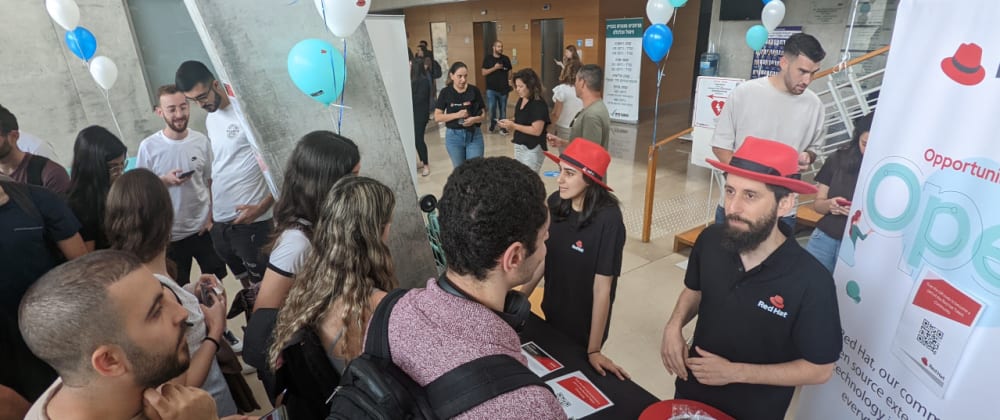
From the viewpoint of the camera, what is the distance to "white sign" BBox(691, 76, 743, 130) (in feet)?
17.1

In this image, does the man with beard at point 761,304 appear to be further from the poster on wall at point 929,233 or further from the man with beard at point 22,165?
the man with beard at point 22,165

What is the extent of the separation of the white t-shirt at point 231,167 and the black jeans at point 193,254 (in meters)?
0.25

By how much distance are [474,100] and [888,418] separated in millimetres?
4604

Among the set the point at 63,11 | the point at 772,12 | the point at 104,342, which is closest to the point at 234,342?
the point at 104,342

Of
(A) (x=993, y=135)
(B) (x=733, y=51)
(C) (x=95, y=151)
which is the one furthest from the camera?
(B) (x=733, y=51)

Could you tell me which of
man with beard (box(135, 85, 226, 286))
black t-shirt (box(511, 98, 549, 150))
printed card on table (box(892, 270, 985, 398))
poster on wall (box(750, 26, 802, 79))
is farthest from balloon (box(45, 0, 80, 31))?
poster on wall (box(750, 26, 802, 79))

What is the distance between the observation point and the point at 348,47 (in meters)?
2.86

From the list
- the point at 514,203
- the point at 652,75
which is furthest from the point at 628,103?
the point at 514,203

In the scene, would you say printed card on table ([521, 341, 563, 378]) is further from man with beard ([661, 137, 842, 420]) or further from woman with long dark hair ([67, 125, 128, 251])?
woman with long dark hair ([67, 125, 128, 251])

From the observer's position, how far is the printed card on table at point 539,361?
175 cm

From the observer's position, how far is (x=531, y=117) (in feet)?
16.4

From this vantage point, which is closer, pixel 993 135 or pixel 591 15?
pixel 993 135

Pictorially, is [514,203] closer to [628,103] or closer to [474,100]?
[474,100]

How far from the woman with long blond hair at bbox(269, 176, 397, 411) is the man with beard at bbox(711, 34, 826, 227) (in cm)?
222
